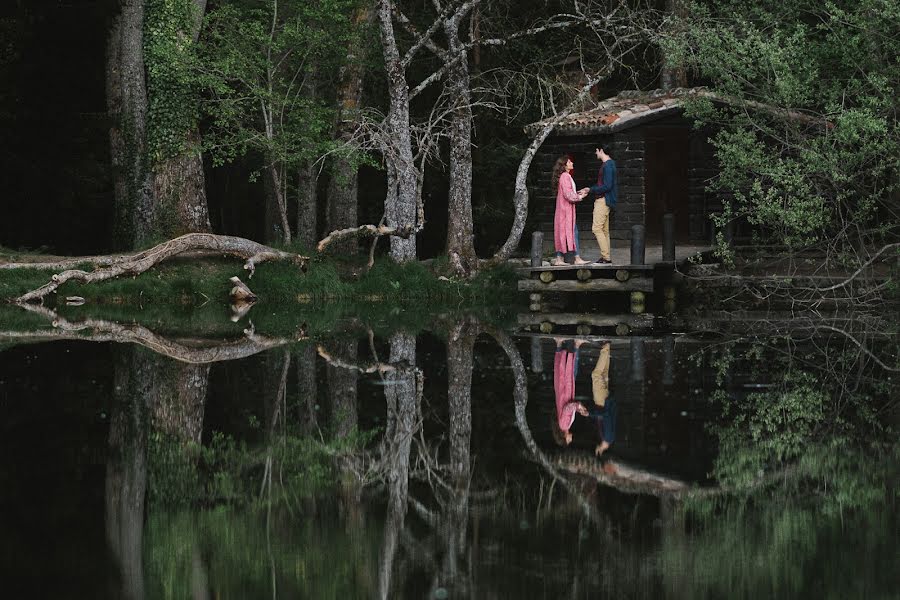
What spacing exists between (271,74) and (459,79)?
13.8 feet

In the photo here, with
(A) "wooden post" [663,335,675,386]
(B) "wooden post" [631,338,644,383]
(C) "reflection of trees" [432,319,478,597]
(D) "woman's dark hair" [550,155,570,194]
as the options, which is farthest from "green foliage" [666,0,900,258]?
(C) "reflection of trees" [432,319,478,597]

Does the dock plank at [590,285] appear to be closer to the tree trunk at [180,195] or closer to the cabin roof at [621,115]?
the cabin roof at [621,115]

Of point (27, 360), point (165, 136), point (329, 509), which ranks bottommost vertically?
point (329, 509)

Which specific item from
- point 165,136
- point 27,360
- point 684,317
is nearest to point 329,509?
point 27,360

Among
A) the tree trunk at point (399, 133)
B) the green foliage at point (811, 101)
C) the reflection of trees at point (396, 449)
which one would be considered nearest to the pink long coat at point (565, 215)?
the green foliage at point (811, 101)

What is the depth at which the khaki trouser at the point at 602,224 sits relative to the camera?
27391mm

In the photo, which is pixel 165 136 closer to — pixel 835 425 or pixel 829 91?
pixel 829 91

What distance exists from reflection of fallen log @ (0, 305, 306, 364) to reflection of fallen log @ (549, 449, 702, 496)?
7257 mm

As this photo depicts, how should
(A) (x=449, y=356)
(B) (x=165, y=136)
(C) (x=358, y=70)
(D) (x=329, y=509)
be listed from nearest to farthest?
(D) (x=329, y=509)
(A) (x=449, y=356)
(B) (x=165, y=136)
(C) (x=358, y=70)

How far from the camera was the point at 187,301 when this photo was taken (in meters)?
26.3

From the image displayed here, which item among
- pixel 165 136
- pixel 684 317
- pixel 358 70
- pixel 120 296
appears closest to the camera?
pixel 684 317

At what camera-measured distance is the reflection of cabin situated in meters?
33.1

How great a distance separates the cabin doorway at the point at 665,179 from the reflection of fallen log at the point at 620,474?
2698 centimetres

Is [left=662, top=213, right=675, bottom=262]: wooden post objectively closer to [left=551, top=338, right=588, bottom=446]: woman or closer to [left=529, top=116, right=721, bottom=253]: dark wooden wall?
[left=529, top=116, right=721, bottom=253]: dark wooden wall
